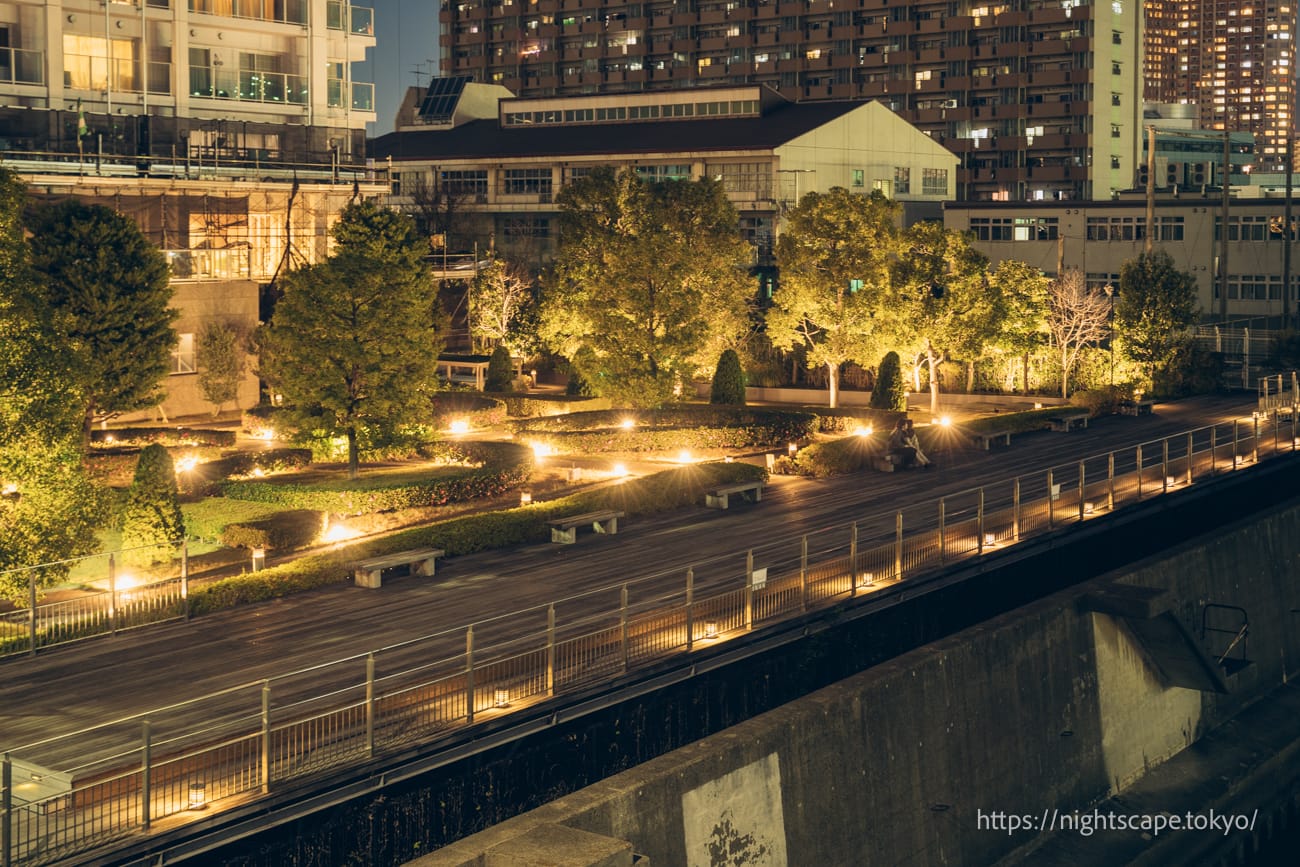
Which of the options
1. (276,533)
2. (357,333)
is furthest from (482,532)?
(357,333)

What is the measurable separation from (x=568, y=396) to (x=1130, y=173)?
8080 cm

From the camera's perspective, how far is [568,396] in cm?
5250

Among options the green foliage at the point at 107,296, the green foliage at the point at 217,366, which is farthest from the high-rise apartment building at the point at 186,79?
the green foliage at the point at 107,296

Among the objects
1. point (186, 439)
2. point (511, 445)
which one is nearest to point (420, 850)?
point (511, 445)

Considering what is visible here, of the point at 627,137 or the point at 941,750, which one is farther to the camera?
the point at 627,137

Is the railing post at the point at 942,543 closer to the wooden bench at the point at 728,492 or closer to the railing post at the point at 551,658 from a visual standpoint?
the wooden bench at the point at 728,492

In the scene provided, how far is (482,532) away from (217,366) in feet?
74.5

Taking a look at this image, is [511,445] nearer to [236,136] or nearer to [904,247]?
[904,247]

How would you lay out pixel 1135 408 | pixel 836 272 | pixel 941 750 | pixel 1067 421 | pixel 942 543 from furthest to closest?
pixel 836 272 < pixel 1135 408 < pixel 1067 421 < pixel 942 543 < pixel 941 750

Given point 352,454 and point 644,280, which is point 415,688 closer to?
point 352,454

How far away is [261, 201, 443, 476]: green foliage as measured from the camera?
3503 centimetres

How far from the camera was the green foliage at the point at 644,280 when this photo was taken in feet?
147

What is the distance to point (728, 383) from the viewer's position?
48344mm

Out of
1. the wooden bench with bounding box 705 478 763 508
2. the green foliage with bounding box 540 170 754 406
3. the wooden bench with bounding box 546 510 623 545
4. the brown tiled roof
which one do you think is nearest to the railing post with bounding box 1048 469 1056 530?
the wooden bench with bounding box 705 478 763 508
